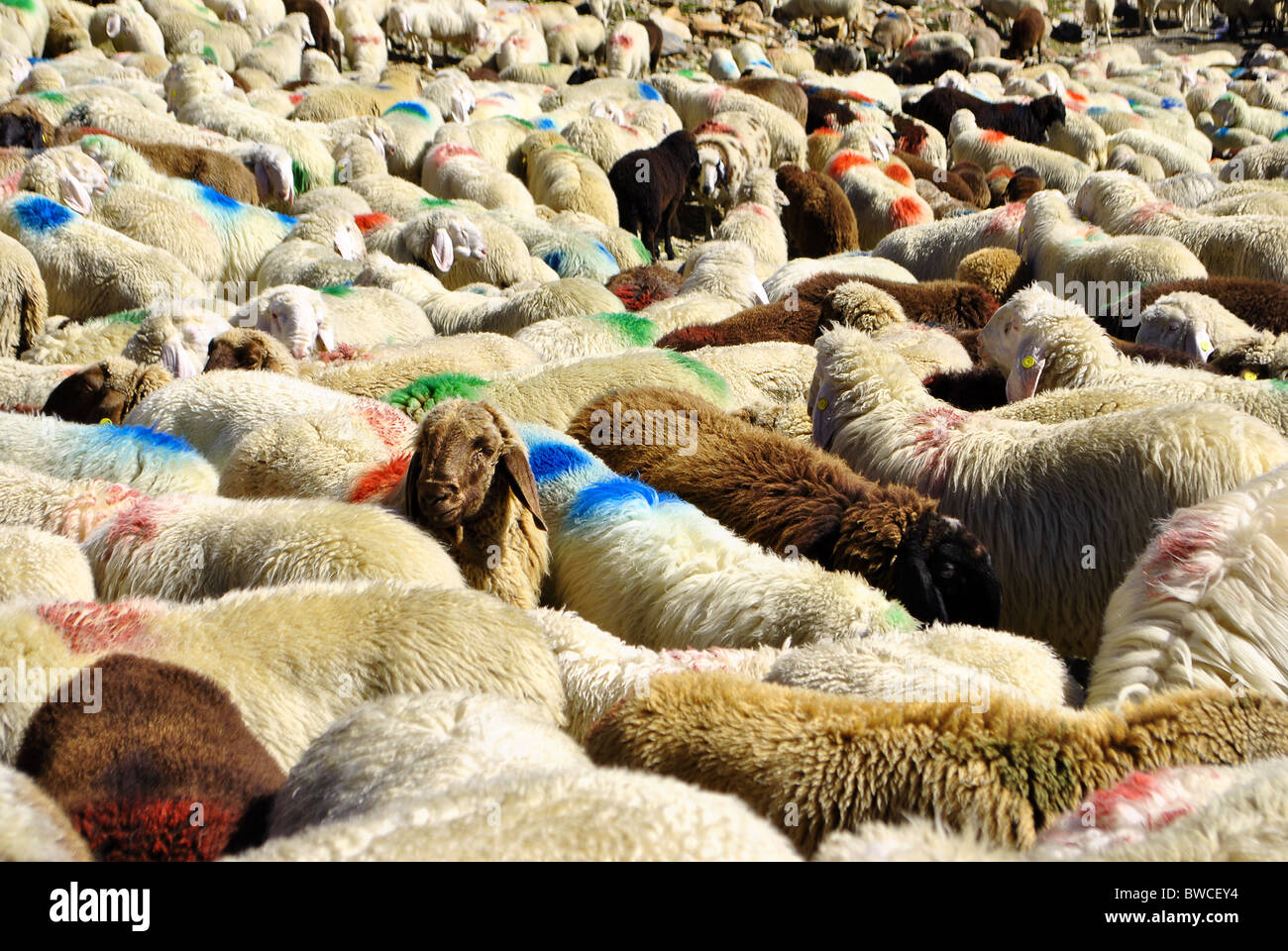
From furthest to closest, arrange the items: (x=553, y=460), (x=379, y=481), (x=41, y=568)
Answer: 1. (x=553, y=460)
2. (x=379, y=481)
3. (x=41, y=568)

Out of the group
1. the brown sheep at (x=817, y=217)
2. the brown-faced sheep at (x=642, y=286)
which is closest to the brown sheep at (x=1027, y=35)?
the brown sheep at (x=817, y=217)

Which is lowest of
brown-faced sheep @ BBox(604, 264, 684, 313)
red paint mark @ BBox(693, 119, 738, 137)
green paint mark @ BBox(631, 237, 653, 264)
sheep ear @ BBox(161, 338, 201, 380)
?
green paint mark @ BBox(631, 237, 653, 264)

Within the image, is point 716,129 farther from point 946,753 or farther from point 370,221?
point 946,753

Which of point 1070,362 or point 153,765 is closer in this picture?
point 153,765

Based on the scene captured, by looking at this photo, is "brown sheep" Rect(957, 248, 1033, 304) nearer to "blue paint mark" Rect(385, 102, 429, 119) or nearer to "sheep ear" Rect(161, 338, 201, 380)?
"sheep ear" Rect(161, 338, 201, 380)

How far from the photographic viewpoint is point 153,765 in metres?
2.37

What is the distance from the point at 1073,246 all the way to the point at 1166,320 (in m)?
1.89

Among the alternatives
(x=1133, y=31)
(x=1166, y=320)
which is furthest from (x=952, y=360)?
(x=1133, y=31)

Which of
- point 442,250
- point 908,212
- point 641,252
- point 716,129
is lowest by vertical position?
point 641,252

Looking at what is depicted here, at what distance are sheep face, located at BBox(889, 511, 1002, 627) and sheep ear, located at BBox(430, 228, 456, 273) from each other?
563 cm

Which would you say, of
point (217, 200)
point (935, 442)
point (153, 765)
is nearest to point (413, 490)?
point (153, 765)

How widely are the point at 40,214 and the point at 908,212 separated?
765cm

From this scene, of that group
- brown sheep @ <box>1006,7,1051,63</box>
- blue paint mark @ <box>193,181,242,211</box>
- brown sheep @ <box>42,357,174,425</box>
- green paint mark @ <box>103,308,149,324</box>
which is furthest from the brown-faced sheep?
brown sheep @ <box>1006,7,1051,63</box>

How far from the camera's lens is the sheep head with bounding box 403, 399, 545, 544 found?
3834 mm
